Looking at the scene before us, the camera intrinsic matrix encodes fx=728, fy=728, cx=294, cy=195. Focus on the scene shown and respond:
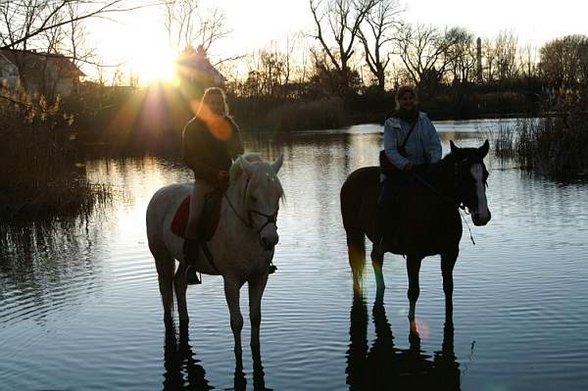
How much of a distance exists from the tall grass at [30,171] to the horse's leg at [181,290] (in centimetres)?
866

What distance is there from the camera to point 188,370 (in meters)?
5.85

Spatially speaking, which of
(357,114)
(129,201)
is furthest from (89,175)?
(357,114)

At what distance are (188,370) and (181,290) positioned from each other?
1383mm

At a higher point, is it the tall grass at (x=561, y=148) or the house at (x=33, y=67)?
the house at (x=33, y=67)

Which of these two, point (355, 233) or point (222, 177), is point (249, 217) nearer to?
point (222, 177)

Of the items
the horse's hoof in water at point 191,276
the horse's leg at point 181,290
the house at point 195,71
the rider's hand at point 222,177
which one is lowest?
the horse's leg at point 181,290

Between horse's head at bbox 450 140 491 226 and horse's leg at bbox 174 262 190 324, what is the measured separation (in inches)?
108

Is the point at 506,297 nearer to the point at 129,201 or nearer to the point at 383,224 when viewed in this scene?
the point at 383,224

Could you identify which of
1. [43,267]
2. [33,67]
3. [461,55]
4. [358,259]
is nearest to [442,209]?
[358,259]

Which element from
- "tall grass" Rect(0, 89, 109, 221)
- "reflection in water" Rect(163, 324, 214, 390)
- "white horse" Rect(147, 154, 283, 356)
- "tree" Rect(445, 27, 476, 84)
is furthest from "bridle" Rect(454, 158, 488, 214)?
"tree" Rect(445, 27, 476, 84)

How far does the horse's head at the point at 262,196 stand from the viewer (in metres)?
5.39

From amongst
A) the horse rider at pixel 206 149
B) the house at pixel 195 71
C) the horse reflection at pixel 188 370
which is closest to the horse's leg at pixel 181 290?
the horse reflection at pixel 188 370

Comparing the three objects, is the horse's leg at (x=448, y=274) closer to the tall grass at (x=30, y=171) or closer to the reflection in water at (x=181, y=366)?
the reflection in water at (x=181, y=366)

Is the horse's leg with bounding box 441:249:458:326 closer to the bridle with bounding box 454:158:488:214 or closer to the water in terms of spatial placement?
the water
